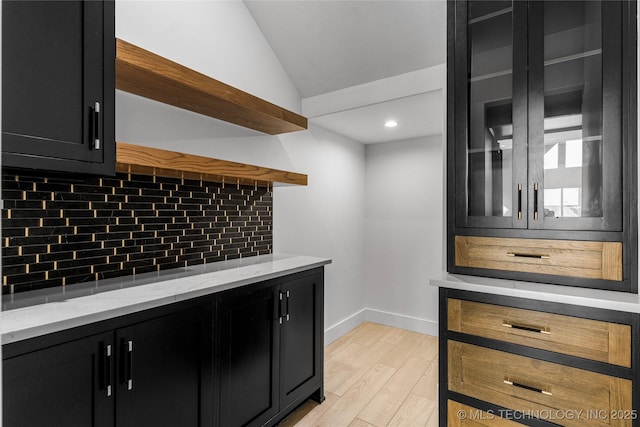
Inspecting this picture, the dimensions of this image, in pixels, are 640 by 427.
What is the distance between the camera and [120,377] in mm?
1279

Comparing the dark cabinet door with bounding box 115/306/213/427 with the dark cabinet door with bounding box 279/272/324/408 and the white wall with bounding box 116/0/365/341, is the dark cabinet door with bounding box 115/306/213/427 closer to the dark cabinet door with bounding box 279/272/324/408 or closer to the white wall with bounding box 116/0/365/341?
the dark cabinet door with bounding box 279/272/324/408

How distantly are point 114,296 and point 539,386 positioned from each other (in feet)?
5.73

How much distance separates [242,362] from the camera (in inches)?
69.0

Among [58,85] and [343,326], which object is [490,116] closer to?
[58,85]

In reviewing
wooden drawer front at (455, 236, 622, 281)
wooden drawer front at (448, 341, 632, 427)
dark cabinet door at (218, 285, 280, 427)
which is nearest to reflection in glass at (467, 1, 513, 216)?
wooden drawer front at (455, 236, 622, 281)

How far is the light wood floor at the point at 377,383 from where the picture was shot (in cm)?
216

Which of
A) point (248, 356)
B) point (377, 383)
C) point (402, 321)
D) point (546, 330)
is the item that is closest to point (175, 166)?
point (248, 356)

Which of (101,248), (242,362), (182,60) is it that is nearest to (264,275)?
(242,362)

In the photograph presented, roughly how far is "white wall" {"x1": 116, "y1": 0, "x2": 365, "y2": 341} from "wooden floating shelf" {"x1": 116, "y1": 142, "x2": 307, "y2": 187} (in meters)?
0.33

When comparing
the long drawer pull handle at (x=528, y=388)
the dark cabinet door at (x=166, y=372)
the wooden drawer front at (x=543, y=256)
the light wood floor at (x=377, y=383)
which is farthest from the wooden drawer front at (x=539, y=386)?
the dark cabinet door at (x=166, y=372)

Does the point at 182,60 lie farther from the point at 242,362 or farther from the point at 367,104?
the point at 242,362

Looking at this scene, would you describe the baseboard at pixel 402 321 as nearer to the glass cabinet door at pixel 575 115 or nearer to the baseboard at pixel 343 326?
the baseboard at pixel 343 326

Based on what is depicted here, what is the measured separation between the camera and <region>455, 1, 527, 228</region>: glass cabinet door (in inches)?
60.1

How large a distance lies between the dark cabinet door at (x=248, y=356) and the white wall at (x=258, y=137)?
90 cm
